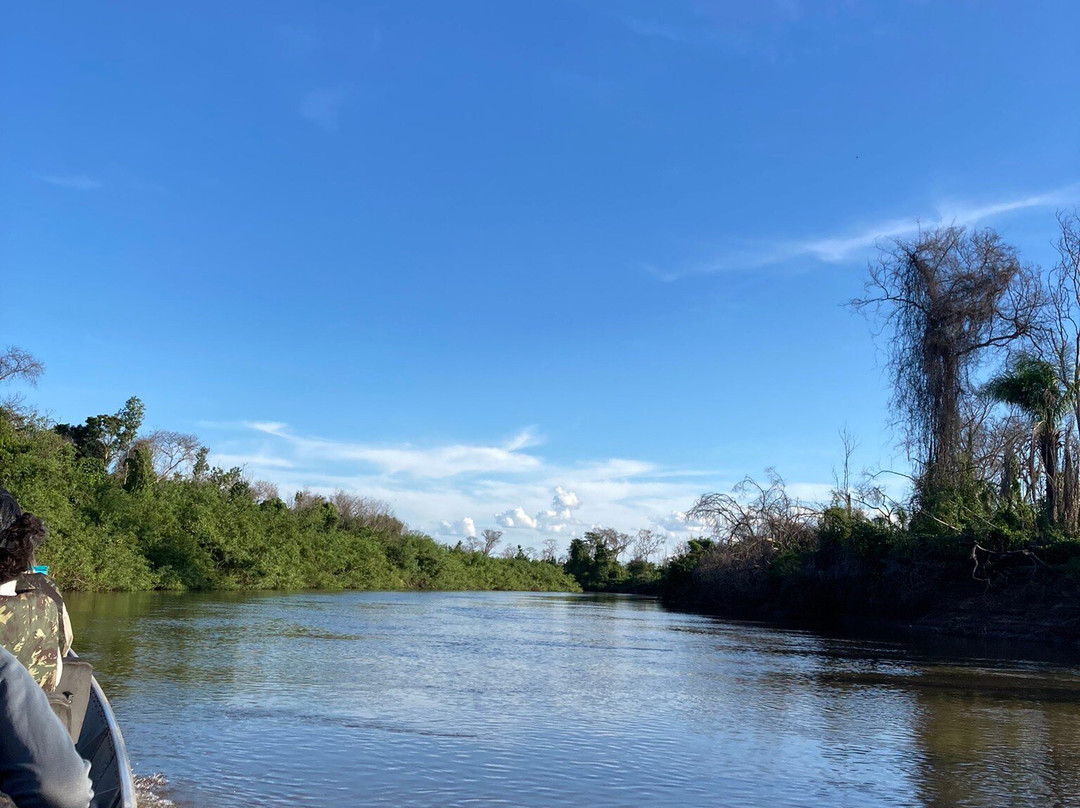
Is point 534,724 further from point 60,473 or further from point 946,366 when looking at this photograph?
point 60,473

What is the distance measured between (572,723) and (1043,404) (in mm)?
22532

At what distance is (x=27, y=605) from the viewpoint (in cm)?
374

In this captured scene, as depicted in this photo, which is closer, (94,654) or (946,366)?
(94,654)

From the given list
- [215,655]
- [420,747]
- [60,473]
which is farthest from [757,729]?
[60,473]

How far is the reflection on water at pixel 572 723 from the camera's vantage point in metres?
7.04

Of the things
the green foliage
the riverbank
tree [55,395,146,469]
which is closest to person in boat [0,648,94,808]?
the riverbank

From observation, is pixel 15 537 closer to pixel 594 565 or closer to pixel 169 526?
pixel 169 526

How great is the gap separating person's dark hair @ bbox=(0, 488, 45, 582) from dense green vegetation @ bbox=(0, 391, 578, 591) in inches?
1091

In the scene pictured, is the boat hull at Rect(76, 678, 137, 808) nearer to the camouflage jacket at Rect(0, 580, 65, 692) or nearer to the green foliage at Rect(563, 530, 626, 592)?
the camouflage jacket at Rect(0, 580, 65, 692)

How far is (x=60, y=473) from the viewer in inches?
1407

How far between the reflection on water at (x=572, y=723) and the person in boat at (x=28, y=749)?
467cm

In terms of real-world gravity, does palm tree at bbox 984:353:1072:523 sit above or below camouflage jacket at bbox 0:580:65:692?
above

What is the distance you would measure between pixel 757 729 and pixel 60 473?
3350 cm

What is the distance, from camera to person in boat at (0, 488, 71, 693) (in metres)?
3.09
